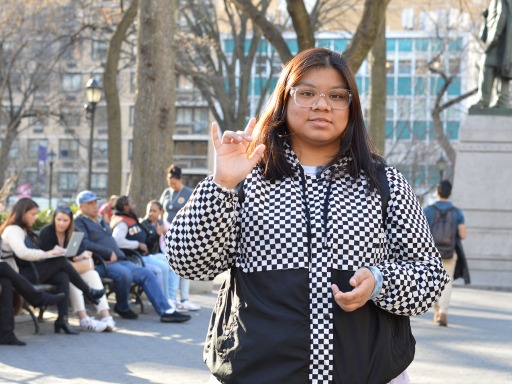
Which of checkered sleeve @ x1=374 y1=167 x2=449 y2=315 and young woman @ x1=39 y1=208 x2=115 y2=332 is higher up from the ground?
checkered sleeve @ x1=374 y1=167 x2=449 y2=315

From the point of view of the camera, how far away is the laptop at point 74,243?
1292cm

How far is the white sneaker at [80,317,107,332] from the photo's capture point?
13.0 m

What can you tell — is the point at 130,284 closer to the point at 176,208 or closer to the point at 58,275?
the point at 58,275

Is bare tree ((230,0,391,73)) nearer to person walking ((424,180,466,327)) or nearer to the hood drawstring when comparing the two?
person walking ((424,180,466,327))

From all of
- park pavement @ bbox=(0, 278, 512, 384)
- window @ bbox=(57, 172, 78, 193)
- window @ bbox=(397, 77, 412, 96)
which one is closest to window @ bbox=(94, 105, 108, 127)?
window @ bbox=(57, 172, 78, 193)

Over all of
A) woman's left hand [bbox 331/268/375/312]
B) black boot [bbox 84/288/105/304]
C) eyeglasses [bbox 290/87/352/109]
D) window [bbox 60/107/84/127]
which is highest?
window [bbox 60/107/84/127]

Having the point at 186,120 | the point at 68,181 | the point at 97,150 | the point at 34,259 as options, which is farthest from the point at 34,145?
the point at 34,259

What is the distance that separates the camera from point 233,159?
11.8 ft

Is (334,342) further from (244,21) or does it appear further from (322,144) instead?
(244,21)

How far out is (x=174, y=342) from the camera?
12.2 m

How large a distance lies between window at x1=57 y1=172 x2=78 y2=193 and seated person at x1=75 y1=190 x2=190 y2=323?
74.9m

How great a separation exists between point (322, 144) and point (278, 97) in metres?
0.23

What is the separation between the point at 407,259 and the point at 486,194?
63.1ft

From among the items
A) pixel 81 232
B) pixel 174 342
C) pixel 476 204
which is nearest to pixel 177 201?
pixel 81 232
